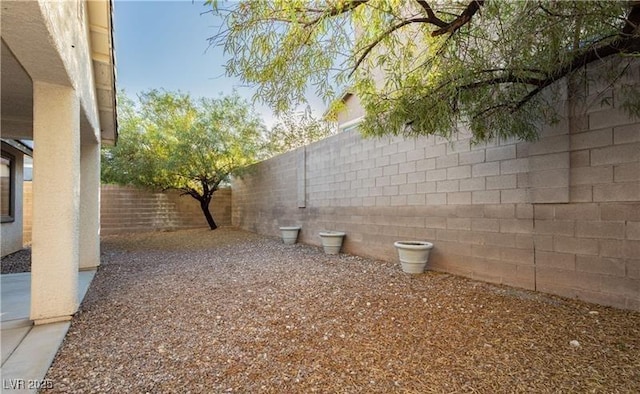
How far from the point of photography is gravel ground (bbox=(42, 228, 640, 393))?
2.01m

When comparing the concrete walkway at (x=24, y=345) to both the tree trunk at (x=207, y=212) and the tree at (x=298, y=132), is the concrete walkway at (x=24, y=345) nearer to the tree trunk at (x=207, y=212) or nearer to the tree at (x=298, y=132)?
the tree trunk at (x=207, y=212)

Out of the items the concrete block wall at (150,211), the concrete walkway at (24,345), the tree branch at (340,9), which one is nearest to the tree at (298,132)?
the concrete block wall at (150,211)

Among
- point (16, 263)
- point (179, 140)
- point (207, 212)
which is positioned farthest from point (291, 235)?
point (16, 263)

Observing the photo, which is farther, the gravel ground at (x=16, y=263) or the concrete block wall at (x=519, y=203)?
the gravel ground at (x=16, y=263)

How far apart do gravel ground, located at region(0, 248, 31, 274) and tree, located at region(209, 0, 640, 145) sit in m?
5.26

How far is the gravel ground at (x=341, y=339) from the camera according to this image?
6.58ft

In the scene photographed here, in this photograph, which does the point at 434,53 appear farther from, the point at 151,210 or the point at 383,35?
the point at 151,210

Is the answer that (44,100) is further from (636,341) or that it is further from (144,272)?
(636,341)

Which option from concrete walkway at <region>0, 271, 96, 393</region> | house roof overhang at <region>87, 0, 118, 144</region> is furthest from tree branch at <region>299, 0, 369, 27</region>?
concrete walkway at <region>0, 271, 96, 393</region>

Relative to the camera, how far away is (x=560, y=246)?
3471 millimetres

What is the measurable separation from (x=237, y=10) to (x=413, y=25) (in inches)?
67.7

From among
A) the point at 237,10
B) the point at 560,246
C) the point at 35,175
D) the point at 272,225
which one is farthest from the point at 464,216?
the point at 272,225

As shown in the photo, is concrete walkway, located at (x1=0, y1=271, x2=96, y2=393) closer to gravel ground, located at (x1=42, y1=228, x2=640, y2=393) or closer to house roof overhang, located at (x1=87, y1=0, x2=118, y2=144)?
gravel ground, located at (x1=42, y1=228, x2=640, y2=393)

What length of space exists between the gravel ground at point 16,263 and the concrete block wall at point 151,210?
3.64m
